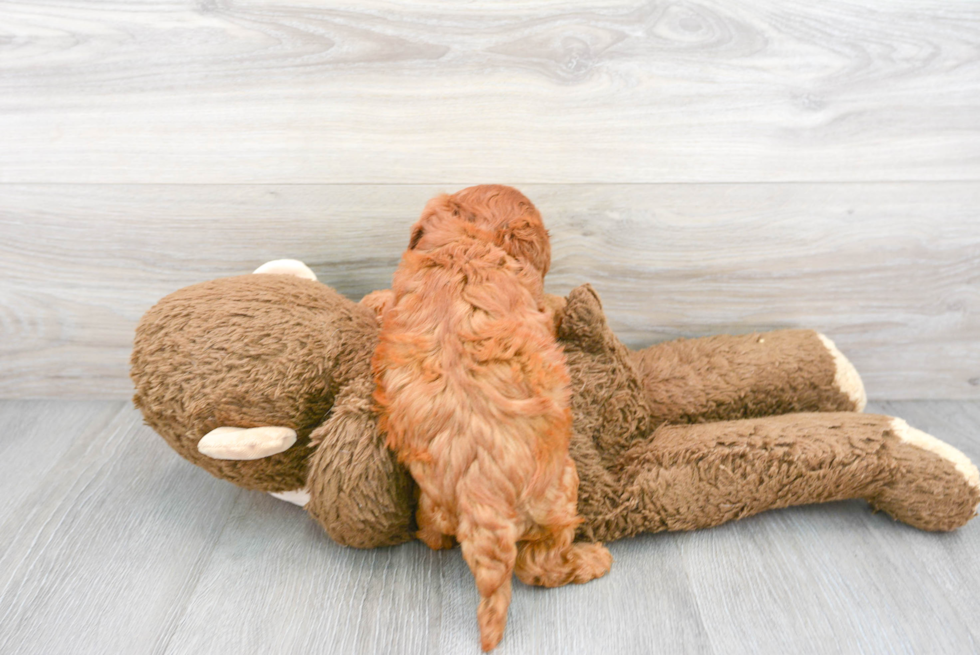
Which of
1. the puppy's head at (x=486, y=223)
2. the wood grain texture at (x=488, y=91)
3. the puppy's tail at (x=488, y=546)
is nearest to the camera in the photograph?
the puppy's tail at (x=488, y=546)

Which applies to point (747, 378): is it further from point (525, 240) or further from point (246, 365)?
point (246, 365)

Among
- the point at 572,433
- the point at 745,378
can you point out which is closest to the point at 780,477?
the point at 745,378

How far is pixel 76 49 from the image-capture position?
91 centimetres

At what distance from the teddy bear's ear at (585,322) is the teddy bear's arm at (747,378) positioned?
0.34ft

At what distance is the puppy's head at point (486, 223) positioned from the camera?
759 millimetres

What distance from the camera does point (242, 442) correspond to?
2.39ft

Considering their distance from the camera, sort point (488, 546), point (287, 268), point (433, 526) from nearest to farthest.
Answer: point (488, 546) → point (433, 526) → point (287, 268)

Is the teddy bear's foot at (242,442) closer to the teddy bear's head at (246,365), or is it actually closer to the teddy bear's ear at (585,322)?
the teddy bear's head at (246,365)

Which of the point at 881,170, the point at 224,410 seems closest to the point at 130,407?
the point at 224,410

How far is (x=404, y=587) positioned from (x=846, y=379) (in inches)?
27.8

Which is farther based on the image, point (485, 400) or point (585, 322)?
point (585, 322)

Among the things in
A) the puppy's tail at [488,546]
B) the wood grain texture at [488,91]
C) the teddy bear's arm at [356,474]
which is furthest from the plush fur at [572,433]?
the wood grain texture at [488,91]

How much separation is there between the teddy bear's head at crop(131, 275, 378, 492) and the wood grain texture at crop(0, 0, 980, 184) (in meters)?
0.27

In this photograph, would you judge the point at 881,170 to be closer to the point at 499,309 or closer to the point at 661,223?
the point at 661,223
